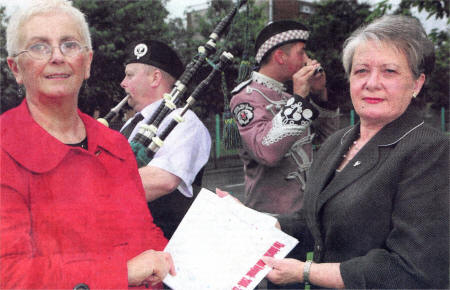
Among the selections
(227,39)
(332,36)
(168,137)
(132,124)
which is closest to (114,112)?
(132,124)

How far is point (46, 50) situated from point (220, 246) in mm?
800

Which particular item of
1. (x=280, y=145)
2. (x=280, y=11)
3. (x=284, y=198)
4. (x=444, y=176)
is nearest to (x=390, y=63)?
(x=444, y=176)

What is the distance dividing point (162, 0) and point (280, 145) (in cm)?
82

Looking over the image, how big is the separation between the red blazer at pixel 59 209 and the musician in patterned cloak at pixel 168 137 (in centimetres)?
33

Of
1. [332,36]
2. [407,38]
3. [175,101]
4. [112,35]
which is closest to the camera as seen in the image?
[407,38]

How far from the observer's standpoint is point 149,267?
131cm

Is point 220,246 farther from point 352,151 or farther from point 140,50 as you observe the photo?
point 140,50

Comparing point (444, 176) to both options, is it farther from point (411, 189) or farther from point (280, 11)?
point (280, 11)

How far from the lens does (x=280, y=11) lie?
2117 mm

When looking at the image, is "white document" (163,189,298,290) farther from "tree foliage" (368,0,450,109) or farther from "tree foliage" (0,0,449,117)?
"tree foliage" (368,0,450,109)

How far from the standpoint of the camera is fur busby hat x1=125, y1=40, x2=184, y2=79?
174 cm

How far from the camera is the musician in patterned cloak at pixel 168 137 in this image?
5.56 feet

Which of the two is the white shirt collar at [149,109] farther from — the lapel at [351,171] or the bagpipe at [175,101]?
the lapel at [351,171]

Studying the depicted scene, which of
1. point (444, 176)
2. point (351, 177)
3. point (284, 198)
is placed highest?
point (444, 176)
